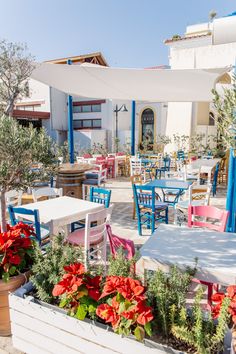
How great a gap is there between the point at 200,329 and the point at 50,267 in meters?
1.15

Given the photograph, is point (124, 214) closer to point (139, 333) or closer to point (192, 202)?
point (192, 202)

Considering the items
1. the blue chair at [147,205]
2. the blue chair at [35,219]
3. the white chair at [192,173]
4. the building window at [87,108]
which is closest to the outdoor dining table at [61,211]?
the blue chair at [35,219]

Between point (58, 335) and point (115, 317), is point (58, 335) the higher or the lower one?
the lower one

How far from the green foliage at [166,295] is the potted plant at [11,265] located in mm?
1114

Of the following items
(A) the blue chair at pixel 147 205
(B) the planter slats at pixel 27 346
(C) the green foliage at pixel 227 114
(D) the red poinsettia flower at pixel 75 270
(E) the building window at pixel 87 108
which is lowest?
(B) the planter slats at pixel 27 346

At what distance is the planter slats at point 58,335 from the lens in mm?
1562

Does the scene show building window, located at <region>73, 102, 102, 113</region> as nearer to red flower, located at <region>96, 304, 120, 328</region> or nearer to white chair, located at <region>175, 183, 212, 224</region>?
white chair, located at <region>175, 183, 212, 224</region>

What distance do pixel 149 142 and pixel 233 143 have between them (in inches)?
645

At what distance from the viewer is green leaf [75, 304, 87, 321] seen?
169 cm

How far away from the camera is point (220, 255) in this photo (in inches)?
89.7

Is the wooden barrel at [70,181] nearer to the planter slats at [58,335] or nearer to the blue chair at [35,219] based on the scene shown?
the blue chair at [35,219]

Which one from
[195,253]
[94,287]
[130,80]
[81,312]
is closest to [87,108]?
[130,80]

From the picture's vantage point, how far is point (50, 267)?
6.88ft

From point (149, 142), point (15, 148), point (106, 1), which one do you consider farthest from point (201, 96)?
point (149, 142)
